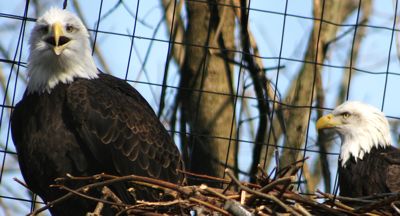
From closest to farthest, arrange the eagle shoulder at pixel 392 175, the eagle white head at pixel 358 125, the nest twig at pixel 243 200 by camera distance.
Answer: the nest twig at pixel 243 200 → the eagle shoulder at pixel 392 175 → the eagle white head at pixel 358 125

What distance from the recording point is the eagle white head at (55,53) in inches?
270

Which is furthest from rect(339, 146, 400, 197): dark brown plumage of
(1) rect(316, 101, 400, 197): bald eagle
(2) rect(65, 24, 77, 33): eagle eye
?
(2) rect(65, 24, 77, 33): eagle eye

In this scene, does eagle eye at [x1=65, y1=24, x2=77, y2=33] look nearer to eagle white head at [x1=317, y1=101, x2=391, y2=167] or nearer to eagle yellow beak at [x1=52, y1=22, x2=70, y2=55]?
eagle yellow beak at [x1=52, y1=22, x2=70, y2=55]

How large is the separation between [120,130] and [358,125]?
89.2 inches

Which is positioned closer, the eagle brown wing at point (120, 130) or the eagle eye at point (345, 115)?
the eagle brown wing at point (120, 130)

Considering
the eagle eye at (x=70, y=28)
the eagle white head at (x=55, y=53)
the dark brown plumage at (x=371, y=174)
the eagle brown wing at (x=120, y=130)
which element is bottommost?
the dark brown plumage at (x=371, y=174)

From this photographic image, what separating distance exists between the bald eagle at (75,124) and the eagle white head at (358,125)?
5.57 ft

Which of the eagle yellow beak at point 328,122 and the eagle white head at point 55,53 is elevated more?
the eagle white head at point 55,53

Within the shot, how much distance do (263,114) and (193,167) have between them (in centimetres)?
65

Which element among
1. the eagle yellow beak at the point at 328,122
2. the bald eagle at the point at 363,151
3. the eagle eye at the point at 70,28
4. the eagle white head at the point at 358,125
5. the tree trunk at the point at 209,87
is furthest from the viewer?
the tree trunk at the point at 209,87

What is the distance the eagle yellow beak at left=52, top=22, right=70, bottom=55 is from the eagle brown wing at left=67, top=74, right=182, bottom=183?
0.21 m

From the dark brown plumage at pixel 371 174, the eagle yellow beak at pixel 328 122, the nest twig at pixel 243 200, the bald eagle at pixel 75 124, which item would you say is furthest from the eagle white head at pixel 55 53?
the eagle yellow beak at pixel 328 122

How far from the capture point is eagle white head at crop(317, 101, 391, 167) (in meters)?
8.29

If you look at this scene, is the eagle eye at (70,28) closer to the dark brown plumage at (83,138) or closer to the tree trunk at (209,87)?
the dark brown plumage at (83,138)
